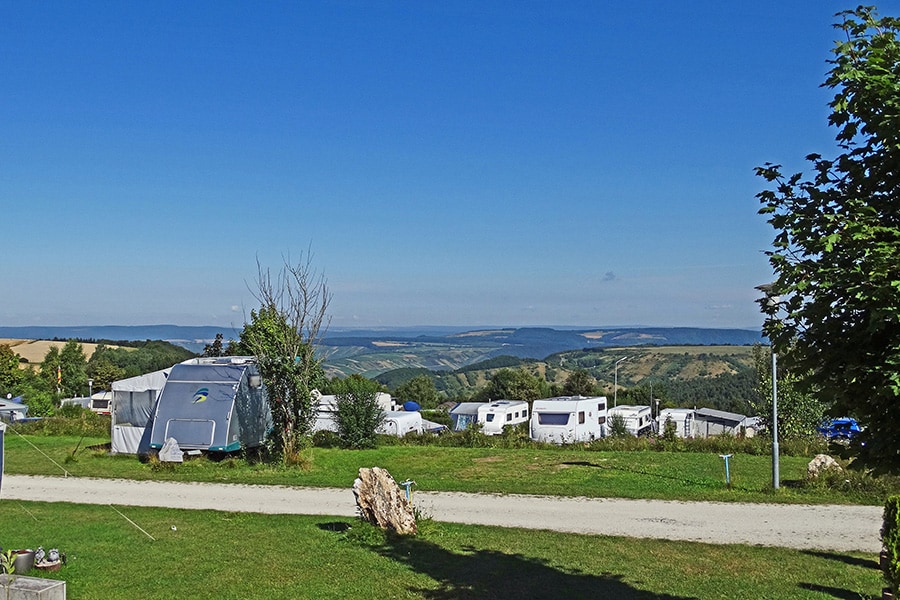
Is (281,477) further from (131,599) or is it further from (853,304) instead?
(853,304)

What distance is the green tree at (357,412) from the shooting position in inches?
880

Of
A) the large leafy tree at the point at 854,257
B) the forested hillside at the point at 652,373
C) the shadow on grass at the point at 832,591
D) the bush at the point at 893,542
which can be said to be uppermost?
the large leafy tree at the point at 854,257

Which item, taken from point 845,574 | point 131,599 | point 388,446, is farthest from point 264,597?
point 388,446

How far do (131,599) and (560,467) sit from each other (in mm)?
11999

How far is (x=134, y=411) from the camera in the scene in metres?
21.4

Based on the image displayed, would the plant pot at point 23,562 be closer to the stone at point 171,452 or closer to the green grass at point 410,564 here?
the green grass at point 410,564

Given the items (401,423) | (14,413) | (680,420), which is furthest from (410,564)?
(680,420)

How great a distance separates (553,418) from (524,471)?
40.3ft

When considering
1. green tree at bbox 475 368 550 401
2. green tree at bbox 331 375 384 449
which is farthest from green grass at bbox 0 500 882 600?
green tree at bbox 475 368 550 401

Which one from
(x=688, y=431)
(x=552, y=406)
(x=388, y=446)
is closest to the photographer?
(x=388, y=446)

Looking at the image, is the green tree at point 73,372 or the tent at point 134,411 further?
the green tree at point 73,372

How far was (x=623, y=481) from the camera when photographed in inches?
626

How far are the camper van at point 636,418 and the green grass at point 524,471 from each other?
1379 centimetres

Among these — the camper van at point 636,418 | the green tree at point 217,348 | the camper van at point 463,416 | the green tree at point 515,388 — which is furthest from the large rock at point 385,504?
the green tree at point 515,388
